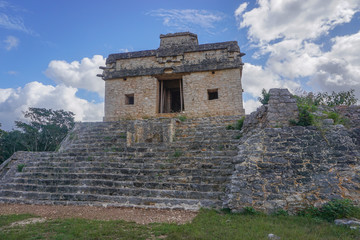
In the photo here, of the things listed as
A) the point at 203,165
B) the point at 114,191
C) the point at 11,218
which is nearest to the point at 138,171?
the point at 114,191

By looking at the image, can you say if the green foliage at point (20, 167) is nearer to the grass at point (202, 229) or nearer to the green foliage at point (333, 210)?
the grass at point (202, 229)

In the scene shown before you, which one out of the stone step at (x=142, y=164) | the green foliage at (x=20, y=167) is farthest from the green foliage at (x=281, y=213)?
the green foliage at (x=20, y=167)

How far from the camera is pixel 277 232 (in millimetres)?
3320

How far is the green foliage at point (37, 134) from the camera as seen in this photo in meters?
19.1

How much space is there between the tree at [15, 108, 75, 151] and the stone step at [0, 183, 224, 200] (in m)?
14.8

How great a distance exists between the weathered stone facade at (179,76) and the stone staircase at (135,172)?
3.10 metres

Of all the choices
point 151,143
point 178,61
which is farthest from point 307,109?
point 178,61

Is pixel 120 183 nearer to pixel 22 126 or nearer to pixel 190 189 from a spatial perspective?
pixel 190 189

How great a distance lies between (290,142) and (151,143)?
181 inches

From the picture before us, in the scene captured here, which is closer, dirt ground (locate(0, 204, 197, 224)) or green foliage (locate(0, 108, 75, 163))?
dirt ground (locate(0, 204, 197, 224))

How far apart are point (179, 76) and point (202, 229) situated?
10.1 m

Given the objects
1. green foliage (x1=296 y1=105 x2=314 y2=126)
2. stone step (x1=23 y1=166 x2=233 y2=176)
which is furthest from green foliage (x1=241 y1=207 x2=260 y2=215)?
green foliage (x1=296 y1=105 x2=314 y2=126)

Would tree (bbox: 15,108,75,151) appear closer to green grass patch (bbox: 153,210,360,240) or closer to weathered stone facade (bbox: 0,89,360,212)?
weathered stone facade (bbox: 0,89,360,212)

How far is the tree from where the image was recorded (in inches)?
771
